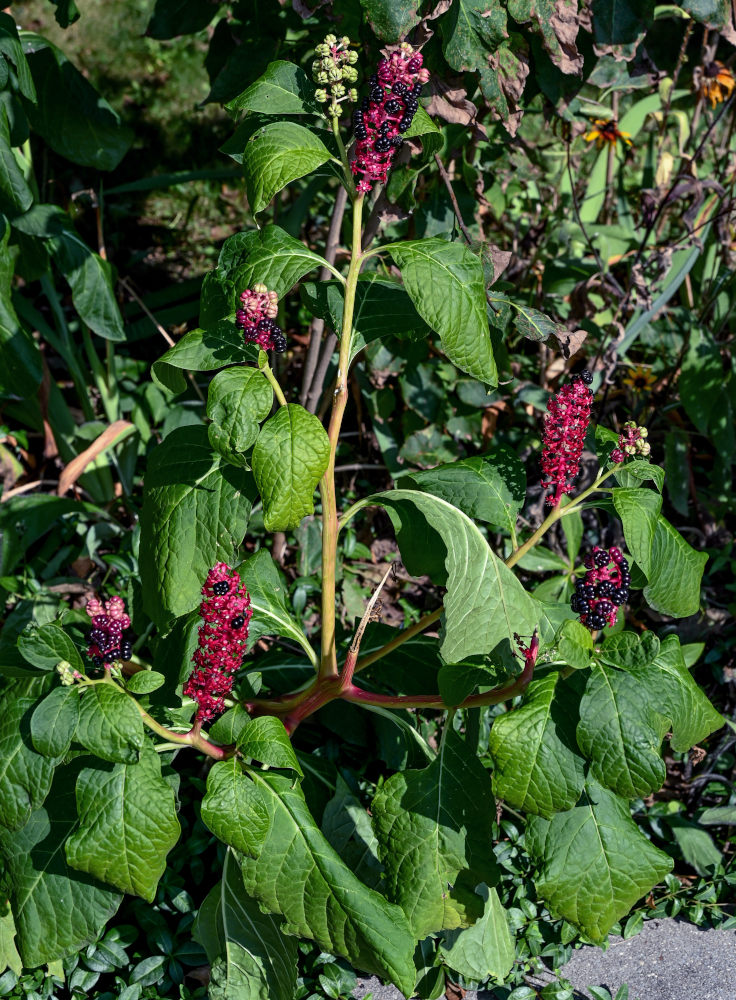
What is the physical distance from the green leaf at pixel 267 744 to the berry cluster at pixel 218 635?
0.08 m

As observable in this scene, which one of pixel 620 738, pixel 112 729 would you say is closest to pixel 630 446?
pixel 620 738

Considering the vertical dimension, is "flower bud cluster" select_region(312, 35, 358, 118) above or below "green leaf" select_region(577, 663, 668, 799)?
above

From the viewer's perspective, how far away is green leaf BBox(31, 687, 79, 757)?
1.60 metres

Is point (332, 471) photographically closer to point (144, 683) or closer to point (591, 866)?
point (144, 683)

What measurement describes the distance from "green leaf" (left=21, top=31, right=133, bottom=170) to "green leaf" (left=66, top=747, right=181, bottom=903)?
6.27 feet

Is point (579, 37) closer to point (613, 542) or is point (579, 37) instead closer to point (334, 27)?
point (334, 27)

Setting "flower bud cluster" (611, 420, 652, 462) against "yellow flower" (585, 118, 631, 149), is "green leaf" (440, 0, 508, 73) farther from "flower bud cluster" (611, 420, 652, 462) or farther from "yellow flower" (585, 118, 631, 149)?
"yellow flower" (585, 118, 631, 149)

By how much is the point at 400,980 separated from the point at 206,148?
11.9 feet

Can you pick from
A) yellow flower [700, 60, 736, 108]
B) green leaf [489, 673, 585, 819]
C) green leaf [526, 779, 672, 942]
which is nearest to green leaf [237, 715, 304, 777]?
green leaf [489, 673, 585, 819]

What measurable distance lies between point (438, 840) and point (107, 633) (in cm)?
78

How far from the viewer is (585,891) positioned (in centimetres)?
184

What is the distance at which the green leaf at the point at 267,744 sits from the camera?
175cm

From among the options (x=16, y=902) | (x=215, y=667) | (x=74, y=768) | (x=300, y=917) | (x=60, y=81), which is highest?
(x=60, y=81)

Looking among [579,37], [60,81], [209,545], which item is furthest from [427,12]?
[60,81]
